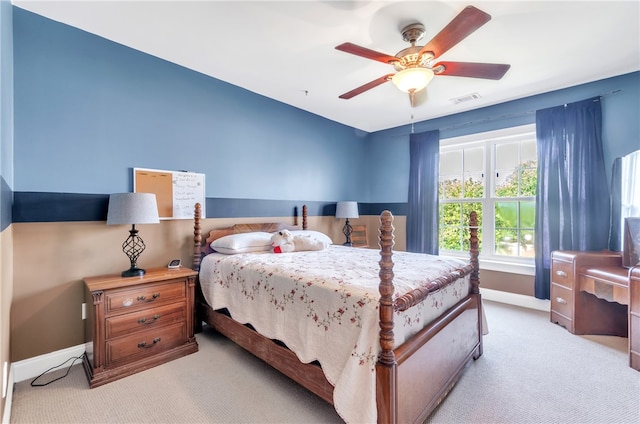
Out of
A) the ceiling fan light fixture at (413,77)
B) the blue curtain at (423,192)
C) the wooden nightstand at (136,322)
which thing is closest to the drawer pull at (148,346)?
the wooden nightstand at (136,322)

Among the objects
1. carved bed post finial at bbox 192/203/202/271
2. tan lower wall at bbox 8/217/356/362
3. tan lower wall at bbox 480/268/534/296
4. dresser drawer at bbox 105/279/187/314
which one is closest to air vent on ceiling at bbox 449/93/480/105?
tan lower wall at bbox 480/268/534/296

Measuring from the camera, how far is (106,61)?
243 centimetres

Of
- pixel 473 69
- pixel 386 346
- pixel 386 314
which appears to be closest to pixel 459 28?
pixel 473 69

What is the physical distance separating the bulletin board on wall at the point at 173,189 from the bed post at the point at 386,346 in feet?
7.40

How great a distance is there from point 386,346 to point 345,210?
3.06m

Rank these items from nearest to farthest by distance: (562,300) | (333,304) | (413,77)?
(333,304), (413,77), (562,300)

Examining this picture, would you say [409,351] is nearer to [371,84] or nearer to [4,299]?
[371,84]

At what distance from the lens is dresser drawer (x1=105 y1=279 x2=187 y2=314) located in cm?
205

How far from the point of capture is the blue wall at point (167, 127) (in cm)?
214

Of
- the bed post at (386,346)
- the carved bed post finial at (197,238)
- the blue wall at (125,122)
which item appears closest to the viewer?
the bed post at (386,346)

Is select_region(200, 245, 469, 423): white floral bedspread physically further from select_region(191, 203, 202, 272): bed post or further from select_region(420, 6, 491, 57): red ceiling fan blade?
select_region(420, 6, 491, 57): red ceiling fan blade

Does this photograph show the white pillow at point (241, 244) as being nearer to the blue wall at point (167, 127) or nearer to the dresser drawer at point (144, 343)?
the blue wall at point (167, 127)

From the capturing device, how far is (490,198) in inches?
156

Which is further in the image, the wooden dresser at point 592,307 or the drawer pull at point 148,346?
the wooden dresser at point 592,307
